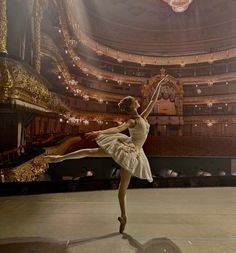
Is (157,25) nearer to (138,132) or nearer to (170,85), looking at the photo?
(170,85)

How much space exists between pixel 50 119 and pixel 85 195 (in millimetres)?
2802

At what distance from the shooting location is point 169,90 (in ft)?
40.3

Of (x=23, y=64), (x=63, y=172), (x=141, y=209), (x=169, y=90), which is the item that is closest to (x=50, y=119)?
(x=63, y=172)

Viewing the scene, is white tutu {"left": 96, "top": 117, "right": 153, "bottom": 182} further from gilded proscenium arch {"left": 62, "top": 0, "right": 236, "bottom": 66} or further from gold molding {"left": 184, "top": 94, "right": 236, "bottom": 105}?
gold molding {"left": 184, "top": 94, "right": 236, "bottom": 105}

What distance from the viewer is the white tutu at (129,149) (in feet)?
9.20

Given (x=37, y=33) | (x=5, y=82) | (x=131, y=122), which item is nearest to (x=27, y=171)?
(x=5, y=82)

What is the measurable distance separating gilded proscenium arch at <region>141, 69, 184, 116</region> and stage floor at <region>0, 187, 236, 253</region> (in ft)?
22.6

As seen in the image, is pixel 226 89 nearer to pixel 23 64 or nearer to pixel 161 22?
pixel 161 22

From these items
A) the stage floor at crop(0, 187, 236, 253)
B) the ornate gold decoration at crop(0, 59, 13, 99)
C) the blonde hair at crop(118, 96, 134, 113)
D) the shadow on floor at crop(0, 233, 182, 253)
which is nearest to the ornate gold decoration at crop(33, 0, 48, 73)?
the ornate gold decoration at crop(0, 59, 13, 99)

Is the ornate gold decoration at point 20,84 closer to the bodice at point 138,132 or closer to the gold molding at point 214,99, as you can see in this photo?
the bodice at point 138,132

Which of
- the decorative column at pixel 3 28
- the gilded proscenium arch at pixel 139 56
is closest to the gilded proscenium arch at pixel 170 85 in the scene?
the gilded proscenium arch at pixel 139 56

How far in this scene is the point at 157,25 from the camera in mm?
13469

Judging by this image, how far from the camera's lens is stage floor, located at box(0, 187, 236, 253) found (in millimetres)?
2686

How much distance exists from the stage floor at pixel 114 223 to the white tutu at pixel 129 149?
730 mm
